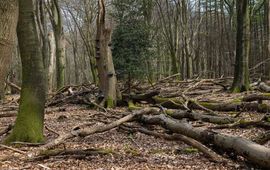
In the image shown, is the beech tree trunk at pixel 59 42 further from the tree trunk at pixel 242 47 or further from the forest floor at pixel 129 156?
the forest floor at pixel 129 156

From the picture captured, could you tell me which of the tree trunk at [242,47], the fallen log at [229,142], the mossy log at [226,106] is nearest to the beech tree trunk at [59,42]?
the tree trunk at [242,47]

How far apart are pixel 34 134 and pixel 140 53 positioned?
14.3m

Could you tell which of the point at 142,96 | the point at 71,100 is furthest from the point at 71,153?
the point at 71,100

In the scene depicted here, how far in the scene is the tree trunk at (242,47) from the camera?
15516mm

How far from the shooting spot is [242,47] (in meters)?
15.6

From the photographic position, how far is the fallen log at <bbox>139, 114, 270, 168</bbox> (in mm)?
5355

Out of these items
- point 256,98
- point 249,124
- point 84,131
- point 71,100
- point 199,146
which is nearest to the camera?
point 199,146

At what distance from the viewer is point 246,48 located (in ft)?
51.3

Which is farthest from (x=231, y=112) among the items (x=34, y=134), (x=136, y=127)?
(x=34, y=134)

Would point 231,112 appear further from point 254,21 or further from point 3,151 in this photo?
point 254,21

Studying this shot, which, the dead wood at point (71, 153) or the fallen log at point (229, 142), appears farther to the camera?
the dead wood at point (71, 153)

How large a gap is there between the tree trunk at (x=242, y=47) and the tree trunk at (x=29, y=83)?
927cm

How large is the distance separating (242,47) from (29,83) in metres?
9.82

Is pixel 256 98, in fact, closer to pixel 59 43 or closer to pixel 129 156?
pixel 129 156
